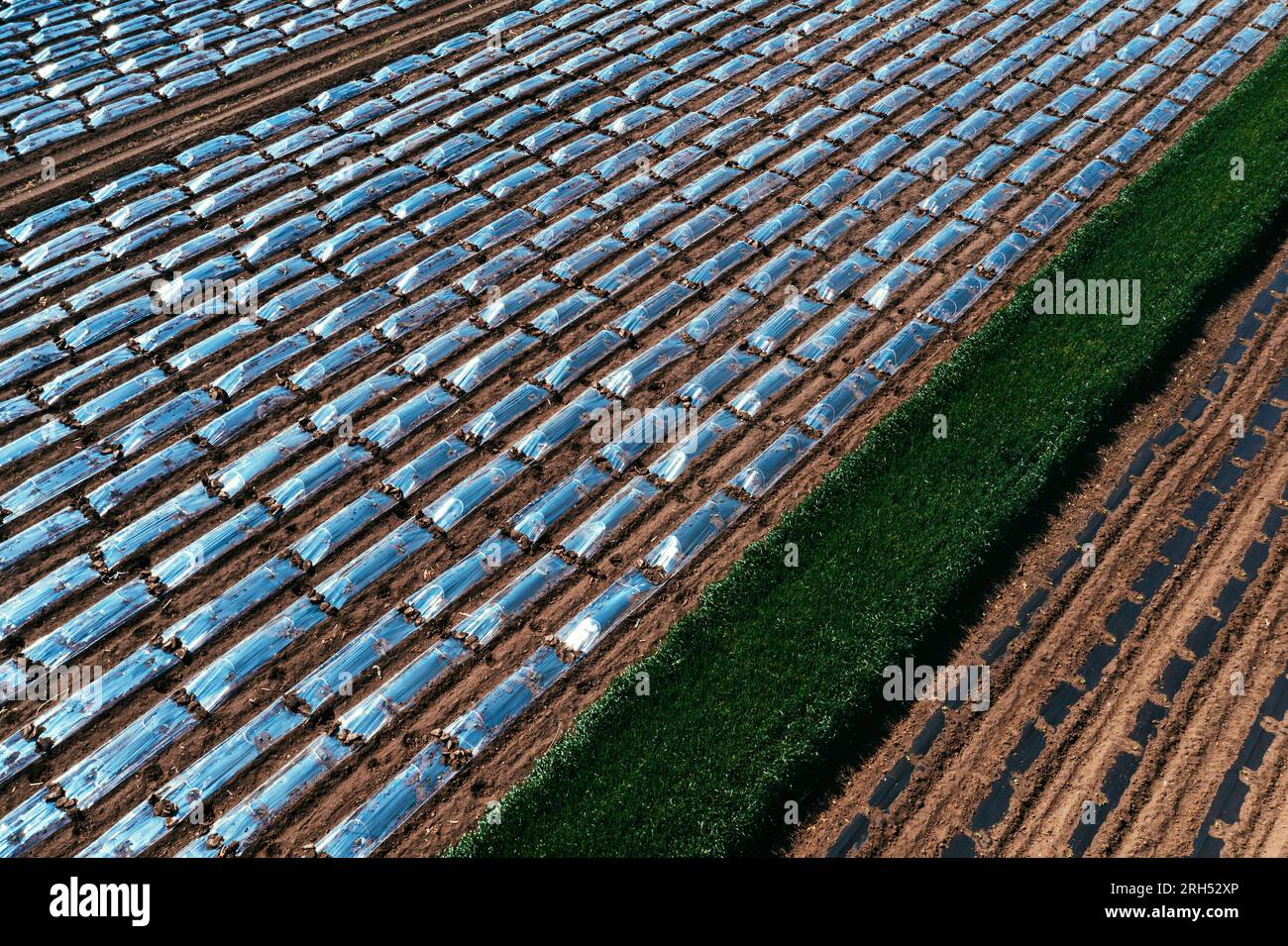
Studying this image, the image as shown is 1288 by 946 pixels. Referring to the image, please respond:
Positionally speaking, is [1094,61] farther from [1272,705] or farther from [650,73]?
[1272,705]

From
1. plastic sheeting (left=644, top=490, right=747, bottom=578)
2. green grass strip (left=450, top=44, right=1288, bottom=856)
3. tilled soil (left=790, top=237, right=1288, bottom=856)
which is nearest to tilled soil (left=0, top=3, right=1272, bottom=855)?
plastic sheeting (left=644, top=490, right=747, bottom=578)

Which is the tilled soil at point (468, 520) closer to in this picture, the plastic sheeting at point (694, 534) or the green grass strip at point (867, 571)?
the plastic sheeting at point (694, 534)

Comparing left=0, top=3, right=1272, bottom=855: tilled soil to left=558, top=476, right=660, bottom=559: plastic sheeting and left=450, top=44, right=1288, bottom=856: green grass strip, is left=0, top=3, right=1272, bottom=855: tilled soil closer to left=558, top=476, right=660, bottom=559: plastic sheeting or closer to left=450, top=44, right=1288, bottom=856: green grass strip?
left=558, top=476, right=660, bottom=559: plastic sheeting

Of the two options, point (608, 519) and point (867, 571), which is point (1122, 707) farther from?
point (608, 519)

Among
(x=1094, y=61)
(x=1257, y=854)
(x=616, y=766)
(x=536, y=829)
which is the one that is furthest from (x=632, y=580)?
(x=1094, y=61)

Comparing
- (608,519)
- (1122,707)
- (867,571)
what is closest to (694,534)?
(608,519)

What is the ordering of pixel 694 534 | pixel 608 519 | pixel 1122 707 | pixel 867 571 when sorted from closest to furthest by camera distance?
1. pixel 1122 707
2. pixel 867 571
3. pixel 694 534
4. pixel 608 519
